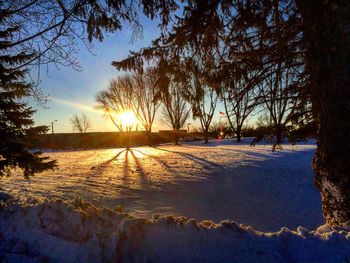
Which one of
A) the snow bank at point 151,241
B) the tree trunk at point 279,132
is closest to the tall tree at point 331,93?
the snow bank at point 151,241

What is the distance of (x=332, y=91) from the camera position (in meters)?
2.93

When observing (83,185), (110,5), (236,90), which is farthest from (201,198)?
(110,5)

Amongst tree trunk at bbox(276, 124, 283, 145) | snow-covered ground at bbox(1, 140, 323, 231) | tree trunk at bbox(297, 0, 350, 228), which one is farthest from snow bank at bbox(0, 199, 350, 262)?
snow-covered ground at bbox(1, 140, 323, 231)

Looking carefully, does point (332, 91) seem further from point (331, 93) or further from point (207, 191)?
point (207, 191)

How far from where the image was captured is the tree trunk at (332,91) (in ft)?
9.31

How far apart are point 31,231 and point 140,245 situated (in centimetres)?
93

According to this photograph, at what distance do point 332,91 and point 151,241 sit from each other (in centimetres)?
225

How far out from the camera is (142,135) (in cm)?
5234

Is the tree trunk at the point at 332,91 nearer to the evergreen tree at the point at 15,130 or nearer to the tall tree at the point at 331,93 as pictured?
the tall tree at the point at 331,93

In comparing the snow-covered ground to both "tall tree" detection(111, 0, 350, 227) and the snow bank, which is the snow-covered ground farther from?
the snow bank

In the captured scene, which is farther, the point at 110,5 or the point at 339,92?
the point at 110,5

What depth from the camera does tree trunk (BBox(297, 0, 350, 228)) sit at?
2.84 m

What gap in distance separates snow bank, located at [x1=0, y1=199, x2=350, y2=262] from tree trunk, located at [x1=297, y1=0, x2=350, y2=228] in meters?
0.73

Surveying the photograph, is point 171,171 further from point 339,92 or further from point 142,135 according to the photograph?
point 142,135
